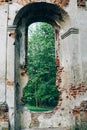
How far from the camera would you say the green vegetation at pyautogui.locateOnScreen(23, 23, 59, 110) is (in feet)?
72.6

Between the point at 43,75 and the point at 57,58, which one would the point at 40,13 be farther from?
the point at 43,75

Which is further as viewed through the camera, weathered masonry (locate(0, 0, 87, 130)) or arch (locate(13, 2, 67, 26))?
arch (locate(13, 2, 67, 26))

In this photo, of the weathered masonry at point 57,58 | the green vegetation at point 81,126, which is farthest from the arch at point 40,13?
the green vegetation at point 81,126

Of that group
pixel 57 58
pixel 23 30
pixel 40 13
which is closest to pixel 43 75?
→ pixel 57 58

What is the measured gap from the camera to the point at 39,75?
893 inches

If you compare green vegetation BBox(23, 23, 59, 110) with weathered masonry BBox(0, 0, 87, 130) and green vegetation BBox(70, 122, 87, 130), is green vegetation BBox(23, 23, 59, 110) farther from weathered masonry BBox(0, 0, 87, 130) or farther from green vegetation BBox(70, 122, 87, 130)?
green vegetation BBox(70, 122, 87, 130)

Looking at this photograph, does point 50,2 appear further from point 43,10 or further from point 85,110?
point 85,110

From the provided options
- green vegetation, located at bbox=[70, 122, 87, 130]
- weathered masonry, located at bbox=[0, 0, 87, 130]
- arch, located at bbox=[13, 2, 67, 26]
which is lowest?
green vegetation, located at bbox=[70, 122, 87, 130]

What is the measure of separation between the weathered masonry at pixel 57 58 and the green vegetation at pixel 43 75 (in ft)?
39.8

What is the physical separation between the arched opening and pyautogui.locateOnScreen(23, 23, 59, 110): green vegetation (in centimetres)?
1206

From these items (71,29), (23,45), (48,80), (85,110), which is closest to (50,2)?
(71,29)

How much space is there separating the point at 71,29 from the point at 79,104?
2.45m

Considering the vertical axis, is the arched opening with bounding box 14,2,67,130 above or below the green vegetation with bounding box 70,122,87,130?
above

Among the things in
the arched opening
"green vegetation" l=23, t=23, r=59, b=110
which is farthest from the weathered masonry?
"green vegetation" l=23, t=23, r=59, b=110
